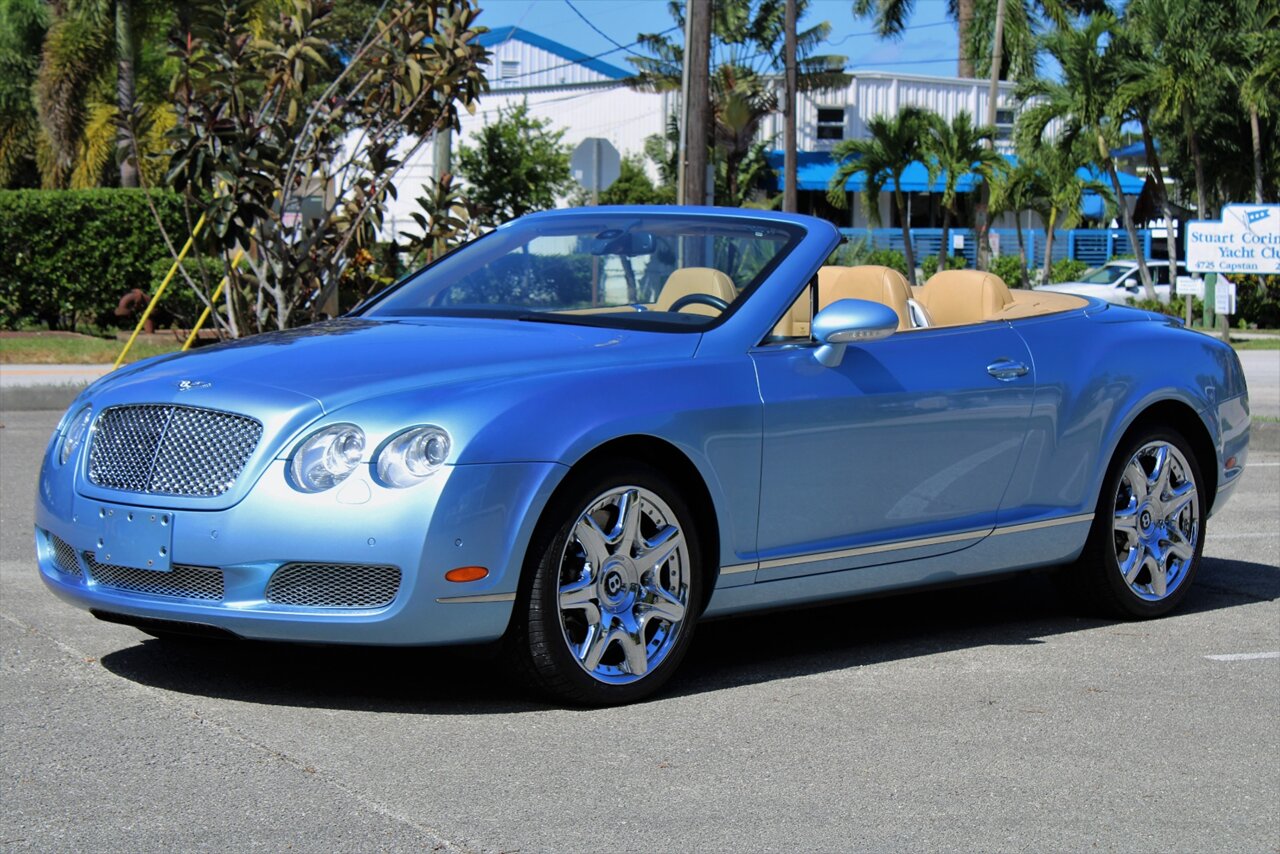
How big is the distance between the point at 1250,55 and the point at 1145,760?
29924 mm

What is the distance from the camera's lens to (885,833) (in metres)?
4.18

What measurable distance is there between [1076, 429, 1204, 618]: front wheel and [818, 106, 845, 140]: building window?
54.7 metres

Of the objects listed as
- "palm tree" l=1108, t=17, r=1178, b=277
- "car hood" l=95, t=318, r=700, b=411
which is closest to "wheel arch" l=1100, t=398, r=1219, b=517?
"car hood" l=95, t=318, r=700, b=411

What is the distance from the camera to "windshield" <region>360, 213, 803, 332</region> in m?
6.05

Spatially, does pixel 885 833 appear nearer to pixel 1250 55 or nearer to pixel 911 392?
pixel 911 392

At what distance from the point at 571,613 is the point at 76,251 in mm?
20157

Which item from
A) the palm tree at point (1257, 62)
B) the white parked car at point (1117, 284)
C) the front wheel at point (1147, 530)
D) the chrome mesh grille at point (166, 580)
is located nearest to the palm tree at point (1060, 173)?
the white parked car at point (1117, 284)

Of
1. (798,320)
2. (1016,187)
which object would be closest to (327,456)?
(798,320)

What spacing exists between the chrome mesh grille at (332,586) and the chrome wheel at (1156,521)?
124 inches

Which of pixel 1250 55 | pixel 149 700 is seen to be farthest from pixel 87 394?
pixel 1250 55

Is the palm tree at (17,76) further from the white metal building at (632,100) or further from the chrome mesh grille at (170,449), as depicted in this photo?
the chrome mesh grille at (170,449)

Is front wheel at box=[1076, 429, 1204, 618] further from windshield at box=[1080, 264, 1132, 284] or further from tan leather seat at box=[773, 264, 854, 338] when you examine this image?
windshield at box=[1080, 264, 1132, 284]

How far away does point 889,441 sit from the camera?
19.5 ft

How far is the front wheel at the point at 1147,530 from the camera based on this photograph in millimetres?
6816
